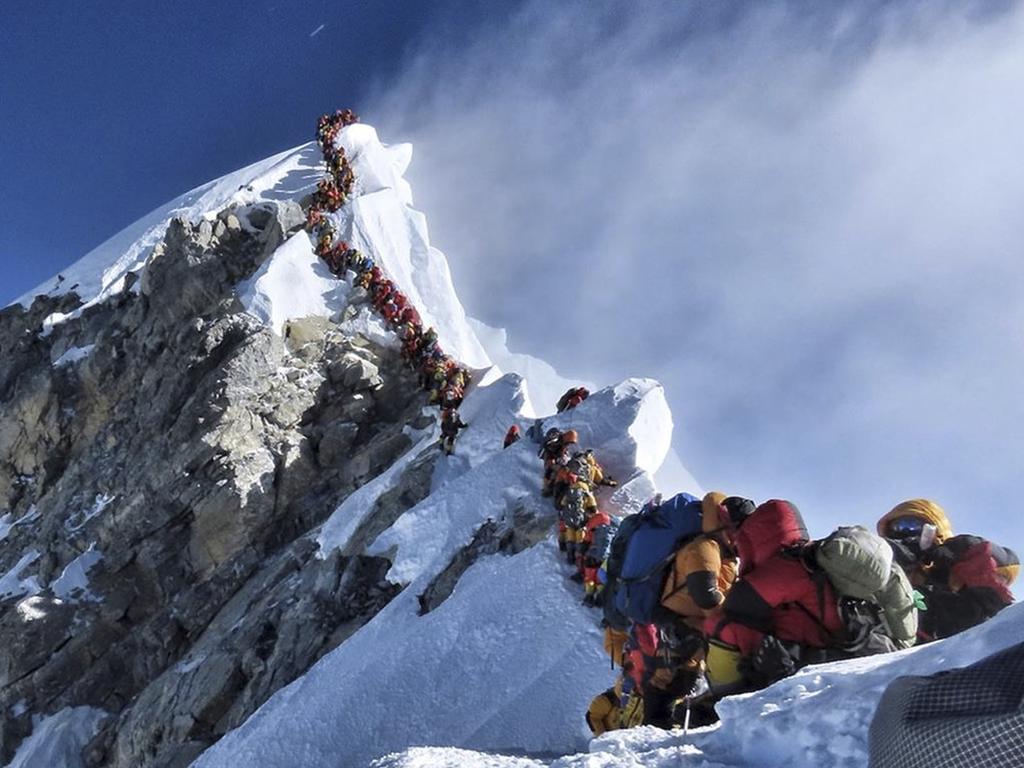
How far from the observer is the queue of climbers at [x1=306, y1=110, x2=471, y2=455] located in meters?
18.7

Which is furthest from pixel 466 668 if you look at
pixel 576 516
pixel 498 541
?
pixel 498 541

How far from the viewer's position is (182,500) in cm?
1917

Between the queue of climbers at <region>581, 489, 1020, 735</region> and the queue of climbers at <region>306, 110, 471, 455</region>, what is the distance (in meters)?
10.3

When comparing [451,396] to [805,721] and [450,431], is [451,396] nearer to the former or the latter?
[450,431]

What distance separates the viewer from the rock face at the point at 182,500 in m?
13.8

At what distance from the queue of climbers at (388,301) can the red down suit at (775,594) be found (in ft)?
37.6

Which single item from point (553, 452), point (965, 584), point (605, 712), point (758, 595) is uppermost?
point (553, 452)

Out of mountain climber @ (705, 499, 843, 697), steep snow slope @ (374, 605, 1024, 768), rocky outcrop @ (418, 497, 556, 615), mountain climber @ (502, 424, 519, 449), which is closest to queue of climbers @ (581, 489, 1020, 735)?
mountain climber @ (705, 499, 843, 697)

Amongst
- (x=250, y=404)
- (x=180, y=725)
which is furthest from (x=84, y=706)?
(x=250, y=404)

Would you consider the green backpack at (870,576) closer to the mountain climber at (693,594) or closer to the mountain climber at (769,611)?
the mountain climber at (769,611)

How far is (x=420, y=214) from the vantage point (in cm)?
3158

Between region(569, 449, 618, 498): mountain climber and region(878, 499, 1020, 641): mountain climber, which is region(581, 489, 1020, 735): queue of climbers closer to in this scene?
region(878, 499, 1020, 641): mountain climber

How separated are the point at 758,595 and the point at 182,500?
59.9 feet

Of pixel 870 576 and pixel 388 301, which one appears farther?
pixel 388 301
